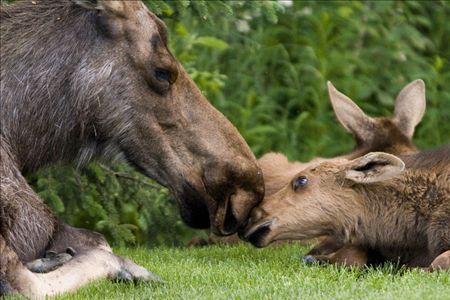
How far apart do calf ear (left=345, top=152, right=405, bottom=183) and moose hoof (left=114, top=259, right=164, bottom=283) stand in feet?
5.82

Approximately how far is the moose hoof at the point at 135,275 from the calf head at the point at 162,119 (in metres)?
0.75

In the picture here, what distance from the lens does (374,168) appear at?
8.78 meters

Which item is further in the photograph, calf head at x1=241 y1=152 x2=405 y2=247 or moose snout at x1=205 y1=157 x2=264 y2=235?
calf head at x1=241 y1=152 x2=405 y2=247

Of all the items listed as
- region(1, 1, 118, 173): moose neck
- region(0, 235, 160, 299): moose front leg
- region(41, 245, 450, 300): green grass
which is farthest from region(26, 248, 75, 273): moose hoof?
region(1, 1, 118, 173): moose neck

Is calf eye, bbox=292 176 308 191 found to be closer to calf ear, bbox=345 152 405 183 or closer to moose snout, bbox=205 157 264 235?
calf ear, bbox=345 152 405 183

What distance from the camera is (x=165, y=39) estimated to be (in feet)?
28.4

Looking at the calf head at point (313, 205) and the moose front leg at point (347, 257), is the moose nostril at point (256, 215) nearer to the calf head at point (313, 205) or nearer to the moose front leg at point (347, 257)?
the calf head at point (313, 205)

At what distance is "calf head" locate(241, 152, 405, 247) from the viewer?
888cm

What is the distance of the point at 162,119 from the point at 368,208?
63.8 inches

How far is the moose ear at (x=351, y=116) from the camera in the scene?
1048cm

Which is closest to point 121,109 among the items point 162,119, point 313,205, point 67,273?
point 162,119

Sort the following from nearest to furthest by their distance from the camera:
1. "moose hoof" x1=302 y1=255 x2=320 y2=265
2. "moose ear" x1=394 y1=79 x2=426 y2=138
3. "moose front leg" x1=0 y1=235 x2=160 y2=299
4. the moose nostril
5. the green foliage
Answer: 1. "moose front leg" x1=0 y1=235 x2=160 y2=299
2. "moose hoof" x1=302 y1=255 x2=320 y2=265
3. the moose nostril
4. "moose ear" x1=394 y1=79 x2=426 y2=138
5. the green foliage

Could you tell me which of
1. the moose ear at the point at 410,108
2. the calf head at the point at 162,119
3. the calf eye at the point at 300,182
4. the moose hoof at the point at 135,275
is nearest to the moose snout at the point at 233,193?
the calf head at the point at 162,119

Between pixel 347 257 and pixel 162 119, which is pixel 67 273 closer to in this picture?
pixel 162 119
